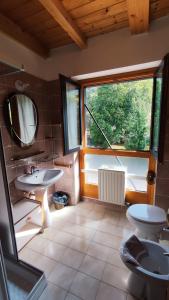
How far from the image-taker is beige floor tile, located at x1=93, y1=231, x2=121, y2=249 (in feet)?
5.67

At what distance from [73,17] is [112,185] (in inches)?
81.4

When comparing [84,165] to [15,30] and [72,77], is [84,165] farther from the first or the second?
[15,30]

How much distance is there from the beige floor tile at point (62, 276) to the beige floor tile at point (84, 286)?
44 millimetres

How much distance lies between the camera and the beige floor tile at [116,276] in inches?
51.0

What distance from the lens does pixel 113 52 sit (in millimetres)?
1821

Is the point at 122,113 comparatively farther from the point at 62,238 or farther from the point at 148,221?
the point at 62,238

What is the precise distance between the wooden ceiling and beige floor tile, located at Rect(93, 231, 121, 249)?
92.6 inches

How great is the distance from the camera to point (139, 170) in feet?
7.25

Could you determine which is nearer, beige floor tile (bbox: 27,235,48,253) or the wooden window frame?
beige floor tile (bbox: 27,235,48,253)

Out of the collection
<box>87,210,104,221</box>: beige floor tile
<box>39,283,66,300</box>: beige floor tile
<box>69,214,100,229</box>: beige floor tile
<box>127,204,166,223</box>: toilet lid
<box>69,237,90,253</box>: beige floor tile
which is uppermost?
<box>127,204,166,223</box>: toilet lid

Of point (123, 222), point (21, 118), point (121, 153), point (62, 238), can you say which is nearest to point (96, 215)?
point (123, 222)

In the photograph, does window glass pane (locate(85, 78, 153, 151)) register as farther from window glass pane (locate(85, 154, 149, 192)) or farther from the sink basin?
the sink basin

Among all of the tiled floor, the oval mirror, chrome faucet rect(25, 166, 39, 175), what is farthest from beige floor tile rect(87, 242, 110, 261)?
the oval mirror

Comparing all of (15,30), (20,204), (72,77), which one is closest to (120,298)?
(20,204)
